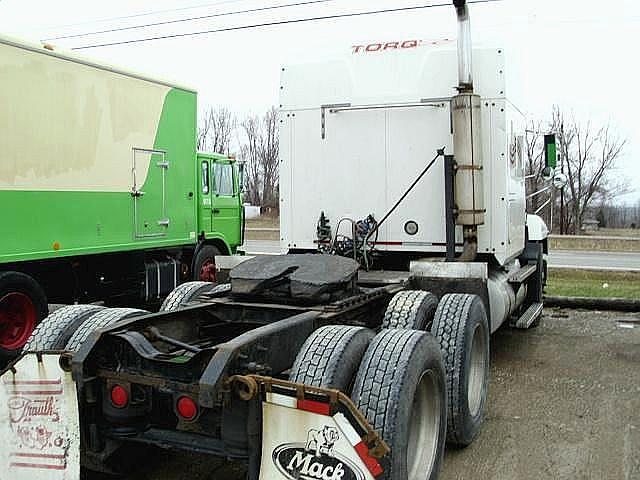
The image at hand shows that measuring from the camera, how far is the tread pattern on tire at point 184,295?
5.70 m

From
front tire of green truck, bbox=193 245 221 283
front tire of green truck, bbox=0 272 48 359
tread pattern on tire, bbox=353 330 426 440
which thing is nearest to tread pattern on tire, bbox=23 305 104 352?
tread pattern on tire, bbox=353 330 426 440

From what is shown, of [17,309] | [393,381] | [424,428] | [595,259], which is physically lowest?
[595,259]

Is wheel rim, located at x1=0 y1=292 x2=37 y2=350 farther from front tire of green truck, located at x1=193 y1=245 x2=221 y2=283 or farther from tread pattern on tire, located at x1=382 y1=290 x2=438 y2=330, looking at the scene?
tread pattern on tire, located at x1=382 y1=290 x2=438 y2=330

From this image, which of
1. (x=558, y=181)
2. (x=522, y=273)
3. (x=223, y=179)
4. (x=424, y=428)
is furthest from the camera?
(x=223, y=179)

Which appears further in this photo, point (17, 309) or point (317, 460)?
point (17, 309)

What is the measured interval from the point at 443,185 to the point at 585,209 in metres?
39.8

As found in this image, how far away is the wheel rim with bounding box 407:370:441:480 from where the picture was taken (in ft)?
12.5

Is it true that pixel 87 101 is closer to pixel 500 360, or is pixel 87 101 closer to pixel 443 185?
pixel 443 185

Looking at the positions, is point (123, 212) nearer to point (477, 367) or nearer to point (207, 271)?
point (207, 271)

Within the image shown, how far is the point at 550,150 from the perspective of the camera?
27.9 ft

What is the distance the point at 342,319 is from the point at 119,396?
5.15 feet

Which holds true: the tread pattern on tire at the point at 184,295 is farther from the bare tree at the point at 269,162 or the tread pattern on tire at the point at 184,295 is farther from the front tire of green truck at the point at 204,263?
the bare tree at the point at 269,162

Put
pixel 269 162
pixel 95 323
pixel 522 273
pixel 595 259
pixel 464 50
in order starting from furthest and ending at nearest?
pixel 269 162 → pixel 595 259 → pixel 522 273 → pixel 464 50 → pixel 95 323

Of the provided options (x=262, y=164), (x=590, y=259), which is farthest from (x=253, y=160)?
(x=590, y=259)
